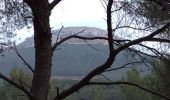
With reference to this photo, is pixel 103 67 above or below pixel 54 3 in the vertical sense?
below

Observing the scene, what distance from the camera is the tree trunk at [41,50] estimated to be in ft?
9.98

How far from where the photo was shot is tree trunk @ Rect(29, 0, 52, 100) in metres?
3.04

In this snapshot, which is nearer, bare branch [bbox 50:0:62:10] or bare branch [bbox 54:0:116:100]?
bare branch [bbox 54:0:116:100]

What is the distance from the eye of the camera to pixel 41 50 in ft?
10.2

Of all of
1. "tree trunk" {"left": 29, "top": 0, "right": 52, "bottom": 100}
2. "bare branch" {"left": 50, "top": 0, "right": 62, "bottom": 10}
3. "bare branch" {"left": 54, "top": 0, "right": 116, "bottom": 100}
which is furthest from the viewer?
"bare branch" {"left": 50, "top": 0, "right": 62, "bottom": 10}

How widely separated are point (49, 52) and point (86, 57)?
31698 millimetres

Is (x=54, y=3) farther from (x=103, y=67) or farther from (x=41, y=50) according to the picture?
(x=103, y=67)

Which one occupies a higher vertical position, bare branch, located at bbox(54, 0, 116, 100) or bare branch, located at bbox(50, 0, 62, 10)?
bare branch, located at bbox(50, 0, 62, 10)

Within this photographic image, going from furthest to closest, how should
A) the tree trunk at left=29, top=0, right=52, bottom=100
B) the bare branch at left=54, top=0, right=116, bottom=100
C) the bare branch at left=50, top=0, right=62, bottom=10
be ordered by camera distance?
the bare branch at left=50, top=0, right=62, bottom=10, the tree trunk at left=29, top=0, right=52, bottom=100, the bare branch at left=54, top=0, right=116, bottom=100

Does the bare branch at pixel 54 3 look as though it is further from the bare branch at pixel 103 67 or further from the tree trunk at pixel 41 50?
the bare branch at pixel 103 67

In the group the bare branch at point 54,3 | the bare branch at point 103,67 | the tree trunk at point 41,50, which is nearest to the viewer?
the bare branch at point 103,67

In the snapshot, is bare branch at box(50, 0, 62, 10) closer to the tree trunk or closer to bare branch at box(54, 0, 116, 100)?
the tree trunk

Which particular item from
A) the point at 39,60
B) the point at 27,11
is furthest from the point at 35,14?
the point at 27,11

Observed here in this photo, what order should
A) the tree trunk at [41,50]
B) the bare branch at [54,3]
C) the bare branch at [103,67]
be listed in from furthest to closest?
the bare branch at [54,3] → the tree trunk at [41,50] → the bare branch at [103,67]
